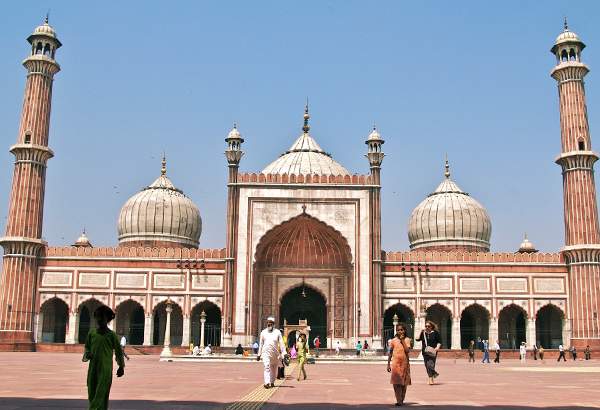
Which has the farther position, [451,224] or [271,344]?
[451,224]

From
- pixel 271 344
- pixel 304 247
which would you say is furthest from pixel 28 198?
pixel 271 344

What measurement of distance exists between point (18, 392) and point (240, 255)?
86.6 ft

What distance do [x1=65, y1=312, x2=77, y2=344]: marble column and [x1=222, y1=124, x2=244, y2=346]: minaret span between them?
783 cm

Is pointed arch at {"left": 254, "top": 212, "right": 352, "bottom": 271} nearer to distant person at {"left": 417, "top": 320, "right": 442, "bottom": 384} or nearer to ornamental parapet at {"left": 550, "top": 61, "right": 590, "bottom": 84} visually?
ornamental parapet at {"left": 550, "top": 61, "right": 590, "bottom": 84}

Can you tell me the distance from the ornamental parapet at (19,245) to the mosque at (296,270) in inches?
2.8

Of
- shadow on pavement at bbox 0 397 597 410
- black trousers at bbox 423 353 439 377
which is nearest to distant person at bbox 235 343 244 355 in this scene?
black trousers at bbox 423 353 439 377

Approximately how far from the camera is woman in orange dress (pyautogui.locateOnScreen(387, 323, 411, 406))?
31.9 feet

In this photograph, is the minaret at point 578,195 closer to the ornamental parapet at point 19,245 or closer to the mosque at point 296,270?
the mosque at point 296,270

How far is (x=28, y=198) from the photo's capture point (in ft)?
122

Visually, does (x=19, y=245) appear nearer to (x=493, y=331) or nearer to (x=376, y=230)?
(x=376, y=230)

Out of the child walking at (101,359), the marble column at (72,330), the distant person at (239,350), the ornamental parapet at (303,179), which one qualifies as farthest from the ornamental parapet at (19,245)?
the child walking at (101,359)

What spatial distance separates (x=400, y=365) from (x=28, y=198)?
31.4 m

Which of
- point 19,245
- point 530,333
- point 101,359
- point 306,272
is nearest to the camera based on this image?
point 101,359

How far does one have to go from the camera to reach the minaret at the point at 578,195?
36.3 metres
